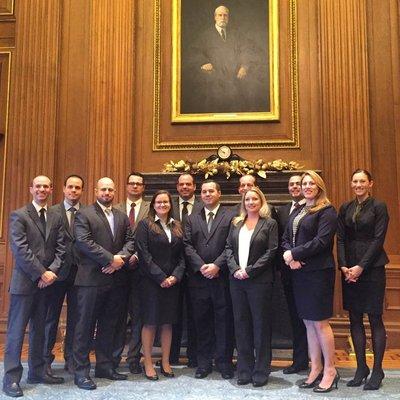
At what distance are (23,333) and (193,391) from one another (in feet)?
4.33

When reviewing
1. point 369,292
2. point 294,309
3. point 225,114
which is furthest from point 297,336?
point 225,114

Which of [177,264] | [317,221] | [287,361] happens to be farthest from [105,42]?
[287,361]

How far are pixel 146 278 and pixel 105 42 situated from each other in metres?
3.41

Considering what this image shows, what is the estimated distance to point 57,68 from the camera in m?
6.12

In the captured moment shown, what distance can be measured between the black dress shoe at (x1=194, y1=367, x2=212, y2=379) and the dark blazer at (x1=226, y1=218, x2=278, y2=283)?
2.60 ft

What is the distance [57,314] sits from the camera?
13.7 ft

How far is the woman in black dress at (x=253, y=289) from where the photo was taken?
3709 millimetres

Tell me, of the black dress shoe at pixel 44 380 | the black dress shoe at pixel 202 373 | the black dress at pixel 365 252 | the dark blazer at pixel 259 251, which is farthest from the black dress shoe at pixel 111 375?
the black dress at pixel 365 252

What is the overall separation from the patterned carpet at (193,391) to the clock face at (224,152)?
2609 millimetres

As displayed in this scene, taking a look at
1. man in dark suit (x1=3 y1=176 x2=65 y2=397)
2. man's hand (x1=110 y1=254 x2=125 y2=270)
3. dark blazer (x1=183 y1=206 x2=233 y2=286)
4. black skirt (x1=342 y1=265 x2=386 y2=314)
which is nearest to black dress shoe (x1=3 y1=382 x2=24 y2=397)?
man in dark suit (x1=3 y1=176 x2=65 y2=397)

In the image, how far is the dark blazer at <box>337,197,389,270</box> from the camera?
12.0 ft

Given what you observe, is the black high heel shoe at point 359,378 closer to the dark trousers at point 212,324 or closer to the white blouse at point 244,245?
the dark trousers at point 212,324

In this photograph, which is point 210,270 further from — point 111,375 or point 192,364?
point 111,375

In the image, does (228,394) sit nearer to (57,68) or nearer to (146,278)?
(146,278)
